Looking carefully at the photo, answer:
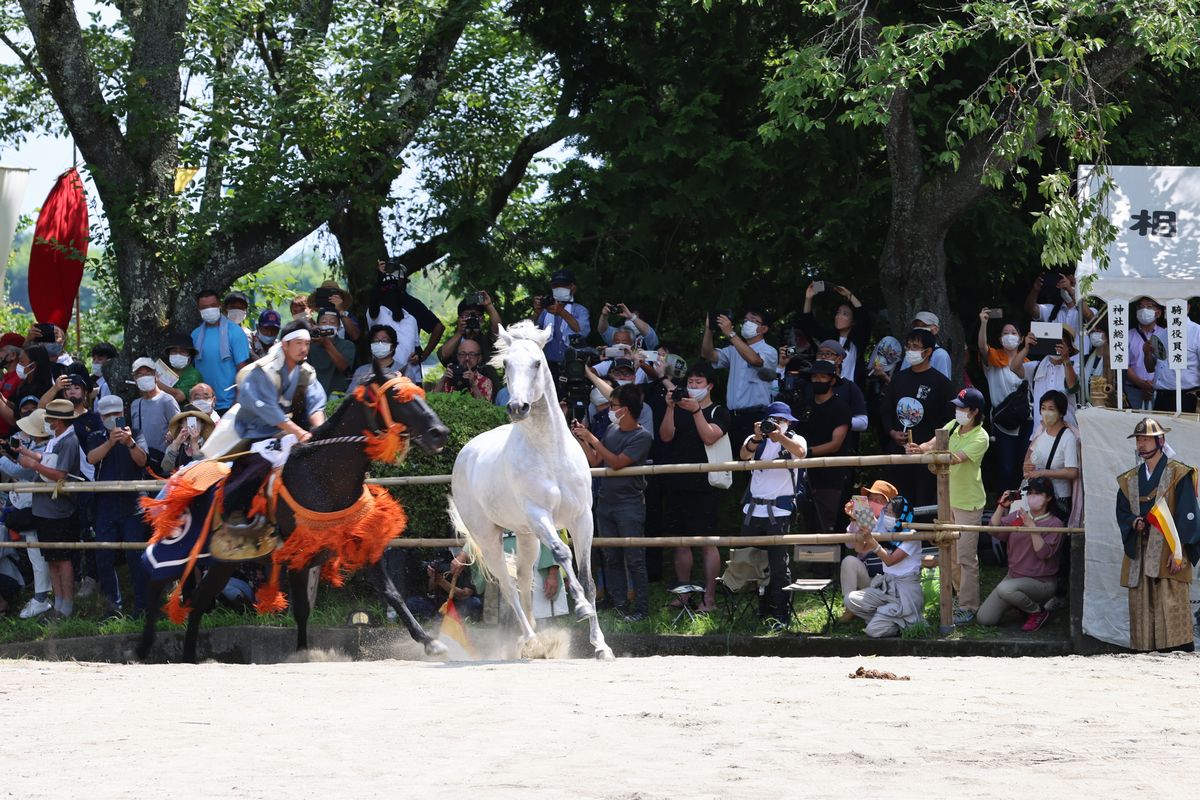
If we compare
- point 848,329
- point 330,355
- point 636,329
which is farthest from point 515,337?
point 330,355

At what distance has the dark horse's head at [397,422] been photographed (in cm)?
1091

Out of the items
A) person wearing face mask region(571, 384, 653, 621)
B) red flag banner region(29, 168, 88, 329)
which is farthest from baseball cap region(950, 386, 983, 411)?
red flag banner region(29, 168, 88, 329)

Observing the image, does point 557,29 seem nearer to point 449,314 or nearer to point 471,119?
point 471,119

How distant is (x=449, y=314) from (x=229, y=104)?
13699 millimetres

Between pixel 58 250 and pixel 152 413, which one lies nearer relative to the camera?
pixel 152 413

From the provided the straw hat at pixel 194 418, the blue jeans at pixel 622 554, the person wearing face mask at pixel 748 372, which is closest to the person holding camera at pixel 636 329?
the person wearing face mask at pixel 748 372

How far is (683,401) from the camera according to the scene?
13422 mm

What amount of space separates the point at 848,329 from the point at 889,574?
10.4 feet

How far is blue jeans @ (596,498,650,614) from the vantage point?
43.7 feet

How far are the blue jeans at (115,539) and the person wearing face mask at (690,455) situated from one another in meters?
4.96

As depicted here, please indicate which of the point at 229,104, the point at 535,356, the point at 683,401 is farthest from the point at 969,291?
the point at 229,104

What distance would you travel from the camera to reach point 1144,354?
1322cm

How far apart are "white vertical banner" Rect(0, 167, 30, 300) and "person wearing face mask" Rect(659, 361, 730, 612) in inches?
423

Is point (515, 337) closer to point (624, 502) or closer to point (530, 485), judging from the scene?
point (530, 485)
